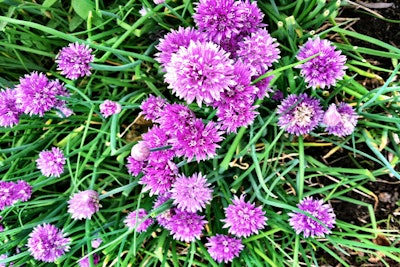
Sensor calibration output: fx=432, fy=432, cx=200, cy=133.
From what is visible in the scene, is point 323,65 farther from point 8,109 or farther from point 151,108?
point 8,109

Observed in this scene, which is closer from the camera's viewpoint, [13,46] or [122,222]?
[13,46]

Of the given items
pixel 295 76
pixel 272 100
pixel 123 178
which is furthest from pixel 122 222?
pixel 295 76

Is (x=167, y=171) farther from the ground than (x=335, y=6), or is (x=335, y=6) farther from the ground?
(x=335, y=6)

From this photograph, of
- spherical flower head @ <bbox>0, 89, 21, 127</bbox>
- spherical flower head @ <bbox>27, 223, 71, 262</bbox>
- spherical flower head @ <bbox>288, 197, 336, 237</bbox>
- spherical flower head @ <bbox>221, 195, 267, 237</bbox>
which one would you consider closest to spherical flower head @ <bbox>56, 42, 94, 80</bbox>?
spherical flower head @ <bbox>0, 89, 21, 127</bbox>

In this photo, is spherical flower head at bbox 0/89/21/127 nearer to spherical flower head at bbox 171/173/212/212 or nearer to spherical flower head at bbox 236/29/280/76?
spherical flower head at bbox 171/173/212/212

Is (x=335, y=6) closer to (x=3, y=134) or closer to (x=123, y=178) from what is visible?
(x=123, y=178)

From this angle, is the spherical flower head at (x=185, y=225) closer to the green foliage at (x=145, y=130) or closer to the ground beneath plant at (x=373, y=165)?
the green foliage at (x=145, y=130)

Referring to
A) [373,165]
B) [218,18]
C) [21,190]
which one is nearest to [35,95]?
[21,190]

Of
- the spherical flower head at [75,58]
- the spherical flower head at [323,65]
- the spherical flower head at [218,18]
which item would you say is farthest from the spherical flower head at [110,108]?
the spherical flower head at [323,65]
